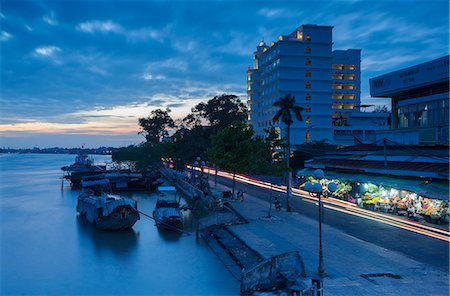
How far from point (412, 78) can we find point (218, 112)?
230 feet

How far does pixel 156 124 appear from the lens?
134 metres

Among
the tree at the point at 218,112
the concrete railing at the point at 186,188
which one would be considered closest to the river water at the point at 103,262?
the concrete railing at the point at 186,188

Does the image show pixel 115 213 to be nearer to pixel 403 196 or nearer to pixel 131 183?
pixel 403 196

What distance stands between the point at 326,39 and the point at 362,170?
6328 cm

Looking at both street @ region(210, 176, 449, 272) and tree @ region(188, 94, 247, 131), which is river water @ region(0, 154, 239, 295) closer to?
street @ region(210, 176, 449, 272)

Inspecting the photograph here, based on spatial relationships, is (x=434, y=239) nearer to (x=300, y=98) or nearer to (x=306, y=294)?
(x=306, y=294)

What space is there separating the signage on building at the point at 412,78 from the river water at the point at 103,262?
86.6 feet

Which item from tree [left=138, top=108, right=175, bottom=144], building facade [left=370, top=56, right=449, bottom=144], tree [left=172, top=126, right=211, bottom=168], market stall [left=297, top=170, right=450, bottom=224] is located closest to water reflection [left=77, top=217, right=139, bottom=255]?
market stall [left=297, top=170, right=450, bottom=224]

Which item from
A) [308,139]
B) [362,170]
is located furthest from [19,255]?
[308,139]

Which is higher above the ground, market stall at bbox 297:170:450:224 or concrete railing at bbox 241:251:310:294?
market stall at bbox 297:170:450:224

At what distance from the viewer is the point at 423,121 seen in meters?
37.7

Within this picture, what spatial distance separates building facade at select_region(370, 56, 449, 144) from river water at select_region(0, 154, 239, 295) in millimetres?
22453

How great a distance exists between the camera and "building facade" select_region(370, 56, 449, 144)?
33.8 m

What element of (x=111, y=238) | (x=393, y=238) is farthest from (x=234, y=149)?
(x=393, y=238)
